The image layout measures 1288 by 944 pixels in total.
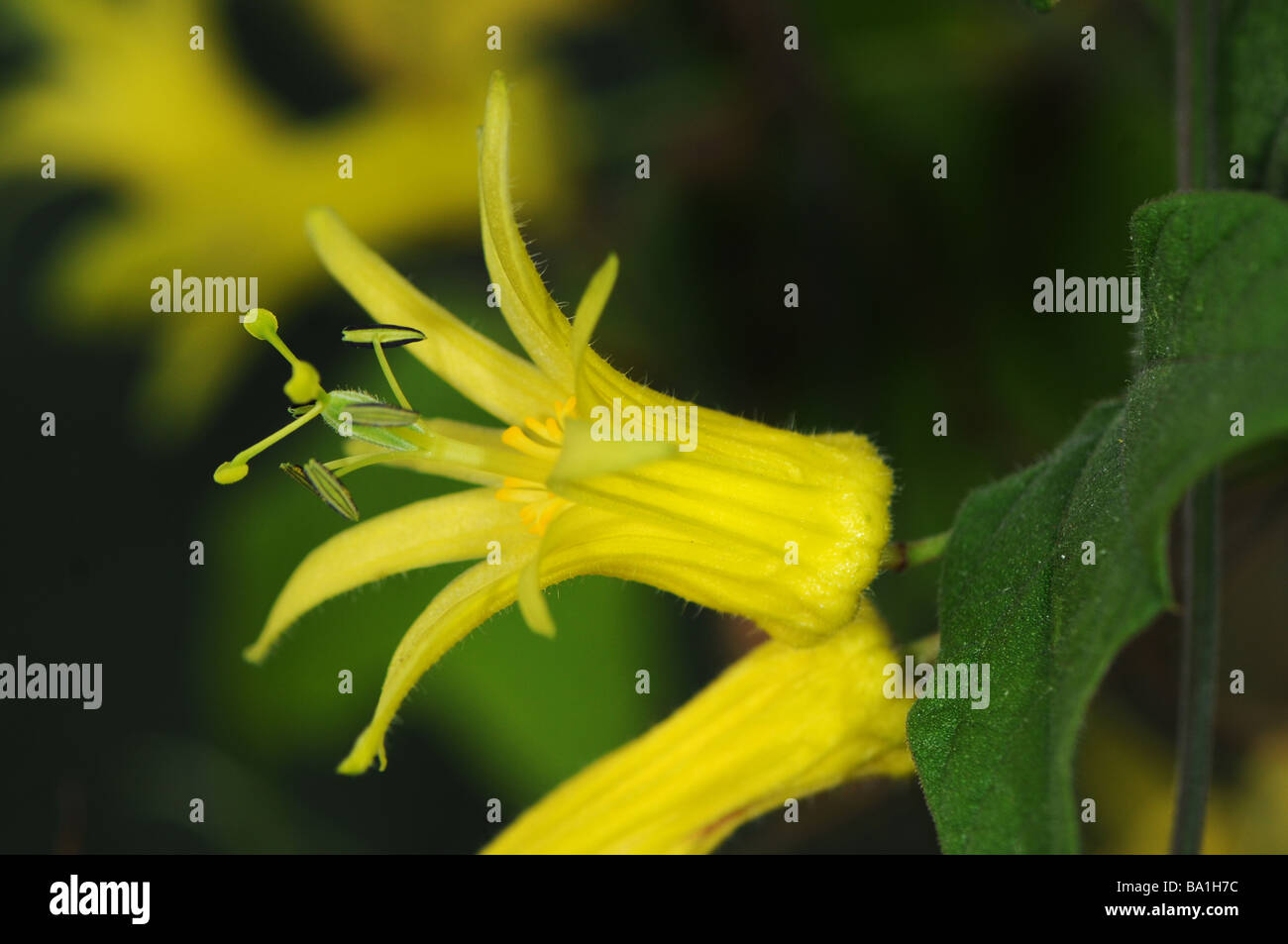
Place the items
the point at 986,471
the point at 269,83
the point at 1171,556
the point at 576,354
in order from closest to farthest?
the point at 576,354 < the point at 1171,556 < the point at 986,471 < the point at 269,83

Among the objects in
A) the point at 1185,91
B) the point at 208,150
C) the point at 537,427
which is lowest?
the point at 537,427

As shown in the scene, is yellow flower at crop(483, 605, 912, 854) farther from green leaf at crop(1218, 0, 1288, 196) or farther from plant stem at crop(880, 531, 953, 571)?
green leaf at crop(1218, 0, 1288, 196)

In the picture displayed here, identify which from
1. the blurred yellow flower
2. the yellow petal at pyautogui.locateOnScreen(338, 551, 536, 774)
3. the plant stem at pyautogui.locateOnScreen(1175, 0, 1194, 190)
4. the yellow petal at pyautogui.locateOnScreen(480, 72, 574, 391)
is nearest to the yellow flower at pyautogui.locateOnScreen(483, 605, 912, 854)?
the yellow petal at pyautogui.locateOnScreen(338, 551, 536, 774)

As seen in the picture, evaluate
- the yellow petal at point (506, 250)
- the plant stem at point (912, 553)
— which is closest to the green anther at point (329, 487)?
the yellow petal at point (506, 250)

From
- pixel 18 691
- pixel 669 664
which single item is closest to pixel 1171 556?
pixel 669 664

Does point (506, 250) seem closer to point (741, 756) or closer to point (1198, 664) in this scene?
point (741, 756)

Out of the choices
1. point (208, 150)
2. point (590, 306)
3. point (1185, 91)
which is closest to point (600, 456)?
point (590, 306)
